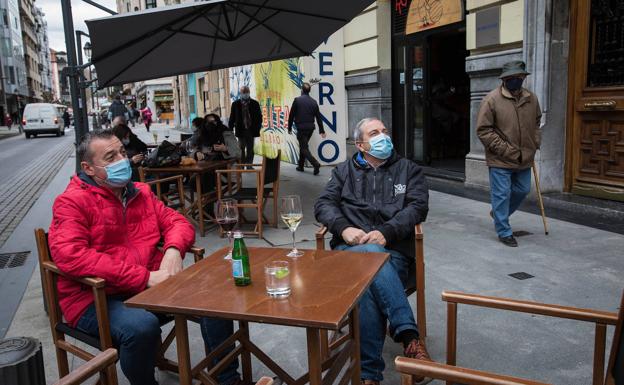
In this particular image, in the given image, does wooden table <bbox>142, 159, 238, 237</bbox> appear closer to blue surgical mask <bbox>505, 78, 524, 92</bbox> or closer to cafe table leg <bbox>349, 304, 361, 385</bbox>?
blue surgical mask <bbox>505, 78, 524, 92</bbox>

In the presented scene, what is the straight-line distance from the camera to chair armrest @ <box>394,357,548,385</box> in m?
1.45

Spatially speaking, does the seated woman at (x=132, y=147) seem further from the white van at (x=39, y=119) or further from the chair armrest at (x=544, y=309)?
the white van at (x=39, y=119)

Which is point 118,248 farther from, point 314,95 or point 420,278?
point 314,95

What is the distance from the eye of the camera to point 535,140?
17.3 feet

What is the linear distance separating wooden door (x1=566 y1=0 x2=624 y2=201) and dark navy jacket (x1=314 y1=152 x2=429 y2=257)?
13.6ft

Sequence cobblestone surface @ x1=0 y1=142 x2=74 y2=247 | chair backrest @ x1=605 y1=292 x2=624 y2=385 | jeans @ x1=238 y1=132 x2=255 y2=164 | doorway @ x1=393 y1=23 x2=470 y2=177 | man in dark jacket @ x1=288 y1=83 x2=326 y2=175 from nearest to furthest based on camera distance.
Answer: chair backrest @ x1=605 y1=292 x2=624 y2=385 < cobblestone surface @ x1=0 y1=142 x2=74 y2=247 < doorway @ x1=393 y1=23 x2=470 y2=177 < man in dark jacket @ x1=288 y1=83 x2=326 y2=175 < jeans @ x1=238 y1=132 x2=255 y2=164

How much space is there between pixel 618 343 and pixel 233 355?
1742 millimetres

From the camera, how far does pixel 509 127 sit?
5184mm

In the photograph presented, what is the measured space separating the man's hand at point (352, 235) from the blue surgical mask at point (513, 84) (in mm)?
2802

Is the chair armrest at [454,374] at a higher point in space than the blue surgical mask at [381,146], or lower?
lower

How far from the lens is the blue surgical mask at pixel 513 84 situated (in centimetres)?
510

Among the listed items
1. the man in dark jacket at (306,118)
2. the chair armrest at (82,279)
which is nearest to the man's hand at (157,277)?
the chair armrest at (82,279)

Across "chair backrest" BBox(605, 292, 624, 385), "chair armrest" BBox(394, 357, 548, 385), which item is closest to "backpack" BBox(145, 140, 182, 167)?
"chair armrest" BBox(394, 357, 548, 385)

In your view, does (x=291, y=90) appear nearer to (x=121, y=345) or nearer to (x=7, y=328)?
(x=7, y=328)
